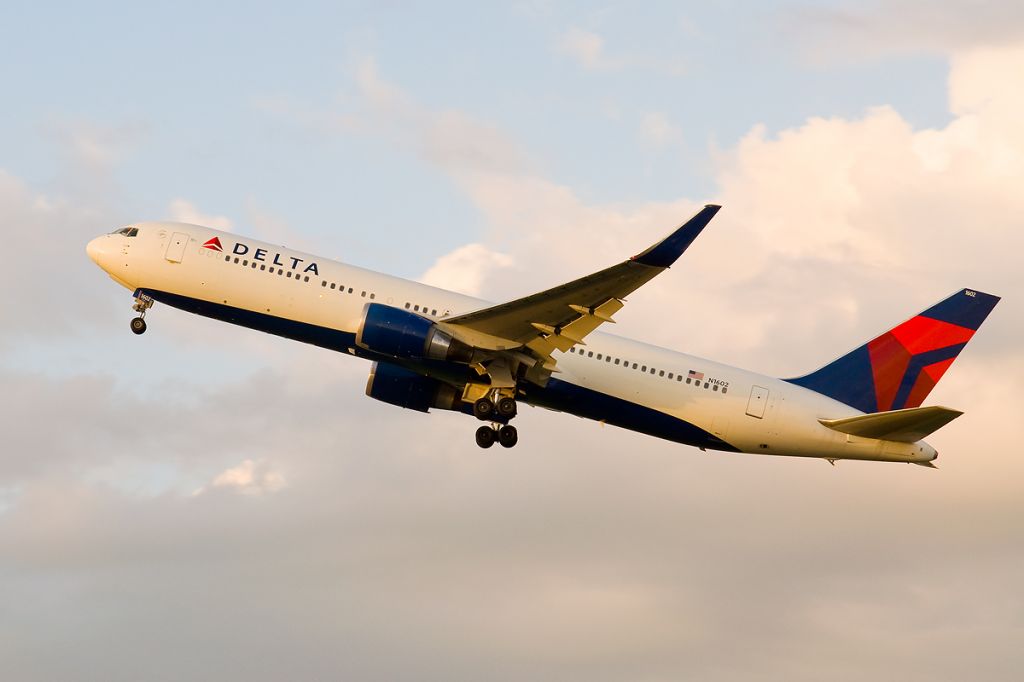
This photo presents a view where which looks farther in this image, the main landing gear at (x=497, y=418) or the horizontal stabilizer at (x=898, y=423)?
the main landing gear at (x=497, y=418)

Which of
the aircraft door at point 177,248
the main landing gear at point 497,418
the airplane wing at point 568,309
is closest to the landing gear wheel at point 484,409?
the main landing gear at point 497,418

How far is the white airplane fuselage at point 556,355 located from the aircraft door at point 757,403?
0.03 metres

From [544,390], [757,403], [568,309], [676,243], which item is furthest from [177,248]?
[757,403]

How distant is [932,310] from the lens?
50719mm

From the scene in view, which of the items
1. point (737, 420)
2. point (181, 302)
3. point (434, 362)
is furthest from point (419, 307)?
point (737, 420)

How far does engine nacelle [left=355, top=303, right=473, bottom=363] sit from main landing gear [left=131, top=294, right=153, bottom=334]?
27.2 ft

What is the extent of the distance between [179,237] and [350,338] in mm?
6726

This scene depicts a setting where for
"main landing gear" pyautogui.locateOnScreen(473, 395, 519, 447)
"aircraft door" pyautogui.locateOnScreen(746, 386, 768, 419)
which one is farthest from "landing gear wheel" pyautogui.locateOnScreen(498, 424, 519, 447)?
"aircraft door" pyautogui.locateOnScreen(746, 386, 768, 419)

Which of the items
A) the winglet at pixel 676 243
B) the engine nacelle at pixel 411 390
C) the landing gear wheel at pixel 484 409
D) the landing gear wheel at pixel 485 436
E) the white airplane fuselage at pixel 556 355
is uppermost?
the winglet at pixel 676 243

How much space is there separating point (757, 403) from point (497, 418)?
27.5 feet

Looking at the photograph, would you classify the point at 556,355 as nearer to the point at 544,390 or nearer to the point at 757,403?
the point at 544,390

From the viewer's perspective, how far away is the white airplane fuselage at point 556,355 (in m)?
45.9

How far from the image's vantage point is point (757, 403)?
1876 inches

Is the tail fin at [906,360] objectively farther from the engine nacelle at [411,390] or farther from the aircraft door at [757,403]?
the engine nacelle at [411,390]
